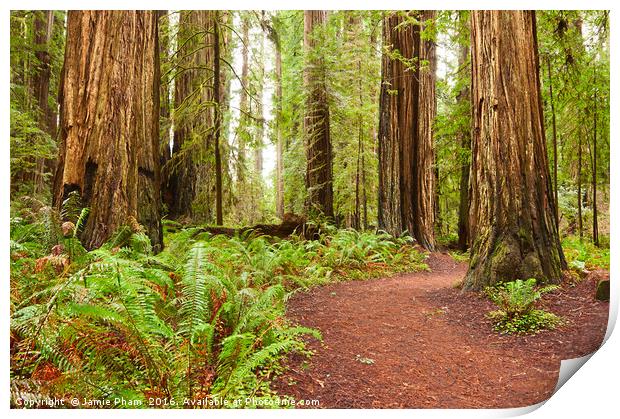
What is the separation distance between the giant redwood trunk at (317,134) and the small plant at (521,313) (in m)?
4.83

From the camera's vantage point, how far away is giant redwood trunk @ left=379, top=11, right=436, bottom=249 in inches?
311

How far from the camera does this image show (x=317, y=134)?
830 centimetres

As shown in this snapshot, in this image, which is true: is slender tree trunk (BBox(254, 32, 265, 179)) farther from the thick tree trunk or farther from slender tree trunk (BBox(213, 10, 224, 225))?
the thick tree trunk

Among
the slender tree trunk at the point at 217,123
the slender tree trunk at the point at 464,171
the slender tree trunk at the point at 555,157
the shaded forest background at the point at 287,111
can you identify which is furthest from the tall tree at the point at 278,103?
the slender tree trunk at the point at 555,157

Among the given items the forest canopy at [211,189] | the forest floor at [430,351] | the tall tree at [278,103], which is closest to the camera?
the forest canopy at [211,189]

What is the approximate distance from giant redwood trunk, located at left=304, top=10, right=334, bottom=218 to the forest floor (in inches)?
167

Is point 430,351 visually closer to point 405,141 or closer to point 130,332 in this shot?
point 130,332

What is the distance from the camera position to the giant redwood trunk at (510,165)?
3.65m

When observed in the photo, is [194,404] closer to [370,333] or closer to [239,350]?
[239,350]

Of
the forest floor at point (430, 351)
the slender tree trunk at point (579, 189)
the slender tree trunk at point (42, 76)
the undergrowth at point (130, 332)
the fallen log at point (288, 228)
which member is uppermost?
the slender tree trunk at point (42, 76)

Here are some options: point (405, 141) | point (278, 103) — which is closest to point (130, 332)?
point (278, 103)

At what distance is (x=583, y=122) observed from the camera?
3.32 metres

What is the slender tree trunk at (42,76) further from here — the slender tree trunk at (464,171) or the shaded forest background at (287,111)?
the slender tree trunk at (464,171)
